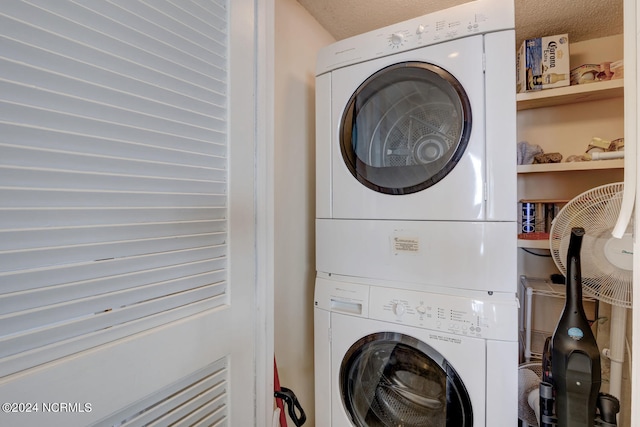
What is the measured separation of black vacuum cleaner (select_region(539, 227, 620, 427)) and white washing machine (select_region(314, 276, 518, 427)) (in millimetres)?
161

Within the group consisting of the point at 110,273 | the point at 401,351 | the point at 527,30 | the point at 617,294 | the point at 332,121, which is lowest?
the point at 401,351

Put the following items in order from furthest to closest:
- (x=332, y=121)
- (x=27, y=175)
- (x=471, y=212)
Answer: (x=332, y=121) < (x=471, y=212) < (x=27, y=175)

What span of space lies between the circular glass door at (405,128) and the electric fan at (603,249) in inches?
19.6

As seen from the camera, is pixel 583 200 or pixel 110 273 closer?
pixel 110 273

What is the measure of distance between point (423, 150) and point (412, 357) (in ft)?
2.63

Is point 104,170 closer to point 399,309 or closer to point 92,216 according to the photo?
point 92,216

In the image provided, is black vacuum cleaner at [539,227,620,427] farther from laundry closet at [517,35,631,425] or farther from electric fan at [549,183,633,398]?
laundry closet at [517,35,631,425]

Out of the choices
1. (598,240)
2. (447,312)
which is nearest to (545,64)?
(598,240)

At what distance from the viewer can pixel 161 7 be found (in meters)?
0.67

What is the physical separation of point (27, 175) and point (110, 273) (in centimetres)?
23

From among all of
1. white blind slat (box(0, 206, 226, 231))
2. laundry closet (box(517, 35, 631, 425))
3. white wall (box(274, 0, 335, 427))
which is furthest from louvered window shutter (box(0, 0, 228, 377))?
laundry closet (box(517, 35, 631, 425))

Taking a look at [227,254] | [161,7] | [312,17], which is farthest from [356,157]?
[312,17]

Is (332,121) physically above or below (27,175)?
above

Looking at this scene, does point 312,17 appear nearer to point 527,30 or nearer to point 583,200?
point 527,30
